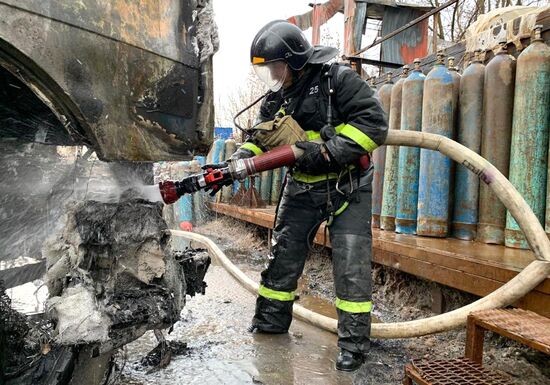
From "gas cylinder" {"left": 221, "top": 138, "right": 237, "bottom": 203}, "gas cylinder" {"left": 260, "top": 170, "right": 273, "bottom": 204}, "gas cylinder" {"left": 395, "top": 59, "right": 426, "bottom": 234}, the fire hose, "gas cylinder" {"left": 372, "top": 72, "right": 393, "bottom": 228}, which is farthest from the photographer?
"gas cylinder" {"left": 221, "top": 138, "right": 237, "bottom": 203}

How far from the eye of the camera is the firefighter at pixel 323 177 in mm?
2490

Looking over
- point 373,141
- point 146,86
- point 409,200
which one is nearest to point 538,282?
point 373,141

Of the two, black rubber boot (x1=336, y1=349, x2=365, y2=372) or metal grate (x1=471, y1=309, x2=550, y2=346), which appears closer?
metal grate (x1=471, y1=309, x2=550, y2=346)

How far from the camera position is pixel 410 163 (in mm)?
3979

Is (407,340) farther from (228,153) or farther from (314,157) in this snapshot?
(228,153)

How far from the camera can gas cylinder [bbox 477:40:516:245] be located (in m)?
3.31

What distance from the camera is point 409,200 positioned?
3979 millimetres

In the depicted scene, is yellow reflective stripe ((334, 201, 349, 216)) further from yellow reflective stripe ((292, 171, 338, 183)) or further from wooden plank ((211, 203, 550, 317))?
wooden plank ((211, 203, 550, 317))

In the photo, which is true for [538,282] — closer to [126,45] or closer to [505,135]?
[505,135]

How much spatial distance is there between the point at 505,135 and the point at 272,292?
2123 millimetres

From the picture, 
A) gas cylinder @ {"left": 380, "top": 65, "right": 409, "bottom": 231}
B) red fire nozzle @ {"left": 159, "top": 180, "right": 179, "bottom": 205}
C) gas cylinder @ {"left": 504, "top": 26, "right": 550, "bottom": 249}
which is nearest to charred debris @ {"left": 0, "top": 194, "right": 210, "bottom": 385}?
red fire nozzle @ {"left": 159, "top": 180, "right": 179, "bottom": 205}

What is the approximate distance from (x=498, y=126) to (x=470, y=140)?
0.27 meters

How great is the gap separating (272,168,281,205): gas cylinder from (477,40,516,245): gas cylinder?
524 cm

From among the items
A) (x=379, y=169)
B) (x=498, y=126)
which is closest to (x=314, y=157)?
(x=498, y=126)
